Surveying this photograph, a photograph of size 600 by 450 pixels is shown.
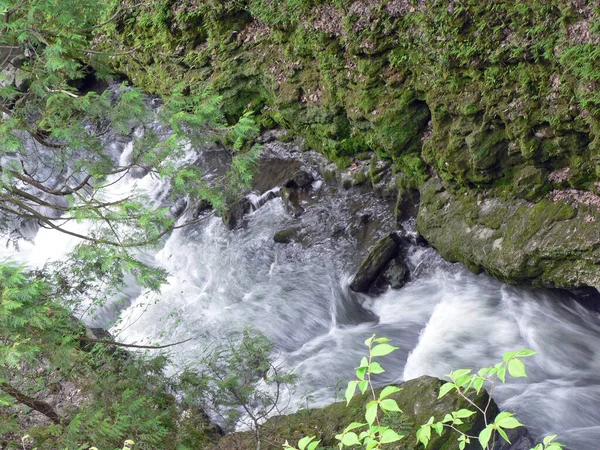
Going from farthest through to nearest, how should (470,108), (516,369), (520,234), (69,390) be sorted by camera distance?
1. (69,390)
2. (470,108)
3. (520,234)
4. (516,369)

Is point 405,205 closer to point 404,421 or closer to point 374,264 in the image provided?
point 374,264

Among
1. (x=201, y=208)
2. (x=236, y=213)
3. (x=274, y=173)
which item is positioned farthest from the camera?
(x=201, y=208)

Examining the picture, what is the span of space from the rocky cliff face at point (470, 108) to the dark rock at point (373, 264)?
663 mm

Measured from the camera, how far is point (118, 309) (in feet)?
31.1

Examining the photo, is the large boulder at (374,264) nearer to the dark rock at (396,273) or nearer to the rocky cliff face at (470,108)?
the dark rock at (396,273)

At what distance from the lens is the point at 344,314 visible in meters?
8.37

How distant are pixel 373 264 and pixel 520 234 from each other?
2328 mm

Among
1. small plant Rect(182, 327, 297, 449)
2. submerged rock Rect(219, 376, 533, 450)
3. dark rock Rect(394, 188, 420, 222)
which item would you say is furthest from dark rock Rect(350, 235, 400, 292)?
submerged rock Rect(219, 376, 533, 450)

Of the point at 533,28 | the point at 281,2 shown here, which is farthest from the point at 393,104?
the point at 281,2

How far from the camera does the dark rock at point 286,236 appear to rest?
9680mm

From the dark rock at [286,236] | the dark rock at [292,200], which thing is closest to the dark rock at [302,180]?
the dark rock at [292,200]

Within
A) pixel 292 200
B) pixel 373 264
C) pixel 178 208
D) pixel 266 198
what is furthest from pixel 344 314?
pixel 178 208

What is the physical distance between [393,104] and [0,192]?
5.37m

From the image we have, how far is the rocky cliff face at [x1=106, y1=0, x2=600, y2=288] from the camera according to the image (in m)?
6.21
